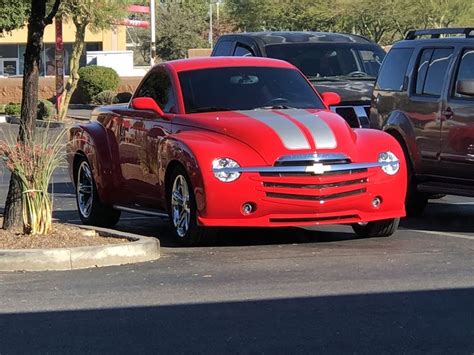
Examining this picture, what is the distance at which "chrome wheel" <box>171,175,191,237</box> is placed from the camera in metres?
9.56

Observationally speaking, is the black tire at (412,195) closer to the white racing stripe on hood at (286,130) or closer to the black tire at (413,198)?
the black tire at (413,198)

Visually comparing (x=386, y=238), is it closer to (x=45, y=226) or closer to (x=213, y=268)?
(x=213, y=268)

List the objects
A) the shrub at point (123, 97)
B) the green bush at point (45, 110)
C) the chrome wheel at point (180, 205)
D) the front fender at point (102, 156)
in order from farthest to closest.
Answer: the shrub at point (123, 97)
the green bush at point (45, 110)
the front fender at point (102, 156)
the chrome wheel at point (180, 205)

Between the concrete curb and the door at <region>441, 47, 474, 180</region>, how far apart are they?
13.2 ft

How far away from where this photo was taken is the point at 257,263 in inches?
341

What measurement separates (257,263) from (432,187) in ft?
12.2

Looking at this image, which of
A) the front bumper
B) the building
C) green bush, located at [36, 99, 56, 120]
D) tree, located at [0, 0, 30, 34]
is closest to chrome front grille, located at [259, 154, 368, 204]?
the front bumper

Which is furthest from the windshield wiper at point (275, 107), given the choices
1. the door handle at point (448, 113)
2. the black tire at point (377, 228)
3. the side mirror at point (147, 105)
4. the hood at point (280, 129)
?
the door handle at point (448, 113)

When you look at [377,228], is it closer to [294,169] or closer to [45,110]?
[294,169]

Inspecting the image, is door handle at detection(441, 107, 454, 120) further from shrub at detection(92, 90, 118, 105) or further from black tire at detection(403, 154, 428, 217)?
shrub at detection(92, 90, 118, 105)

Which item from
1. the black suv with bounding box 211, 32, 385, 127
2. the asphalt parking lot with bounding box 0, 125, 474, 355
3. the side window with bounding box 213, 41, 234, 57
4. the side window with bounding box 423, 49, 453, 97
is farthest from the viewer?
the side window with bounding box 213, 41, 234, 57

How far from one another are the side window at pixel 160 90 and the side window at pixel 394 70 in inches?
123

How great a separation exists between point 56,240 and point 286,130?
240 cm

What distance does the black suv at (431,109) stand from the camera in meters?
11.0
